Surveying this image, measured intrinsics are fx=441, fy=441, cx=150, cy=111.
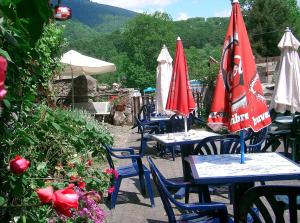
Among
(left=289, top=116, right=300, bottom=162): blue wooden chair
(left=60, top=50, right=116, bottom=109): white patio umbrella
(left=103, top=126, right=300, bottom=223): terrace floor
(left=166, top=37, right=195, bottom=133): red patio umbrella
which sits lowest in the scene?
(left=103, top=126, right=300, bottom=223): terrace floor

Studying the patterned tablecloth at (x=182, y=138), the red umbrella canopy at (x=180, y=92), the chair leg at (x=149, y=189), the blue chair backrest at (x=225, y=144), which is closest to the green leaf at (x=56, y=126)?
the blue chair backrest at (x=225, y=144)

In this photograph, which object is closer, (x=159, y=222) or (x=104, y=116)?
(x=159, y=222)

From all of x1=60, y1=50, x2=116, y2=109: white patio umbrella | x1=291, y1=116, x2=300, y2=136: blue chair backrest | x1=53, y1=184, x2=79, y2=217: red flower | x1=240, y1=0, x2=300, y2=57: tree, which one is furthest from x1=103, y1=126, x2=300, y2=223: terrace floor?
x1=240, y1=0, x2=300, y2=57: tree

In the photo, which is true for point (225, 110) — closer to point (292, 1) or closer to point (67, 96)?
point (67, 96)

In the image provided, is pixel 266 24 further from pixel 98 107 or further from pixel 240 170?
pixel 240 170

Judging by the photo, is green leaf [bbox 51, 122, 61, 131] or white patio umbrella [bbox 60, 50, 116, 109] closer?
green leaf [bbox 51, 122, 61, 131]

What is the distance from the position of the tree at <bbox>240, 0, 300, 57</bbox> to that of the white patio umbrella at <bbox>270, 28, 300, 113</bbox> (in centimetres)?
4121

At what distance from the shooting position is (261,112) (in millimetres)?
4074

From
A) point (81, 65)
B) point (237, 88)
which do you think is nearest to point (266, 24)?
point (81, 65)

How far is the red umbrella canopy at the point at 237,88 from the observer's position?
4000mm

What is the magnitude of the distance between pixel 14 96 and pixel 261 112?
2.84 meters

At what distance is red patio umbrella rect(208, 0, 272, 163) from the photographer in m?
4.00

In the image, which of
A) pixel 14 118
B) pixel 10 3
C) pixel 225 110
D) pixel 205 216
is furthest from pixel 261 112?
pixel 10 3

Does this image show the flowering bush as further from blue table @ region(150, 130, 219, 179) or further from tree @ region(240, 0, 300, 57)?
tree @ region(240, 0, 300, 57)
